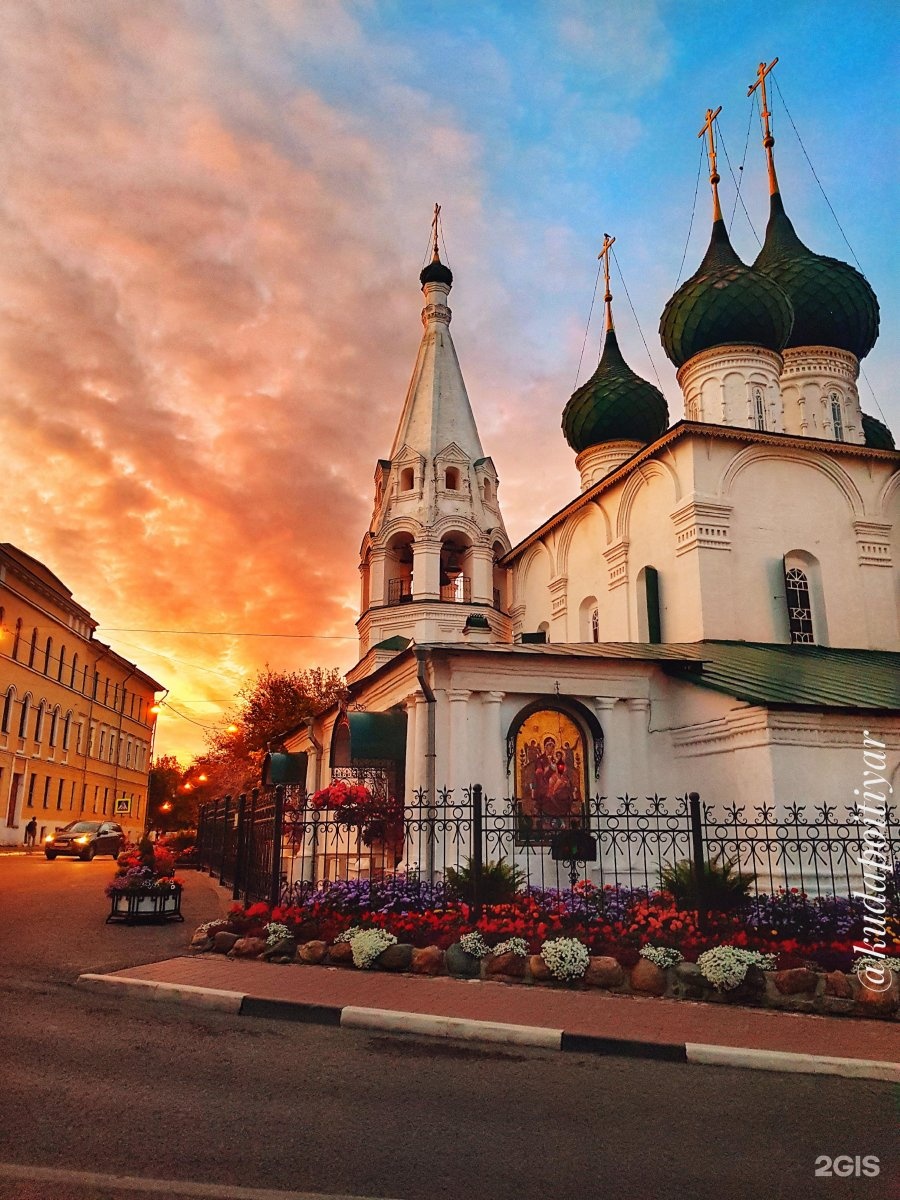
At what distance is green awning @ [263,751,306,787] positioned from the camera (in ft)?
63.6

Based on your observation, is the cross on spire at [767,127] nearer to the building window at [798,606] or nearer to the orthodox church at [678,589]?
the orthodox church at [678,589]

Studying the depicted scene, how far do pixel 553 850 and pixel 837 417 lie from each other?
14.3m

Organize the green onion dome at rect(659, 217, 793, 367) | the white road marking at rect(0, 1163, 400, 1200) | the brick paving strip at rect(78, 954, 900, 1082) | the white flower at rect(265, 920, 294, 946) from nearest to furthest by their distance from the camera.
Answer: the white road marking at rect(0, 1163, 400, 1200) → the brick paving strip at rect(78, 954, 900, 1082) → the white flower at rect(265, 920, 294, 946) → the green onion dome at rect(659, 217, 793, 367)

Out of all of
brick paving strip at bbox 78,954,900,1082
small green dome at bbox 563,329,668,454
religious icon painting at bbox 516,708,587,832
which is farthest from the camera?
small green dome at bbox 563,329,668,454

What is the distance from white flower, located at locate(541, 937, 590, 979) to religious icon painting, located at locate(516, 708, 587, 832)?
4.71m

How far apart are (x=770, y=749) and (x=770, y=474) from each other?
7.04 meters

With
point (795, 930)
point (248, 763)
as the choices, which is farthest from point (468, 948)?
point (248, 763)

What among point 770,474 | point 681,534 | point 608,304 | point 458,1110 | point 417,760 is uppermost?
point 608,304

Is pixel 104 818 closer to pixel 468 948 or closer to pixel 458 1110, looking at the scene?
pixel 468 948

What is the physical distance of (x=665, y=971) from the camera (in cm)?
779

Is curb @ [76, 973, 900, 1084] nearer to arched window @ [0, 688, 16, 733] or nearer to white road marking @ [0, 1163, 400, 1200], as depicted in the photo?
white road marking @ [0, 1163, 400, 1200]

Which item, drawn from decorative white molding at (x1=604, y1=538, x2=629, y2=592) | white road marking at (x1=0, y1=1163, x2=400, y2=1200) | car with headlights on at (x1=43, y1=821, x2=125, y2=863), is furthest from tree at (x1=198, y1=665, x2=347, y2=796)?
white road marking at (x1=0, y1=1163, x2=400, y2=1200)

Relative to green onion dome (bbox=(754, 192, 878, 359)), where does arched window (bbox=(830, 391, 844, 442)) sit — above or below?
below

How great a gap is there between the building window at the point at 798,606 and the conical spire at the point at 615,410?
7077mm
